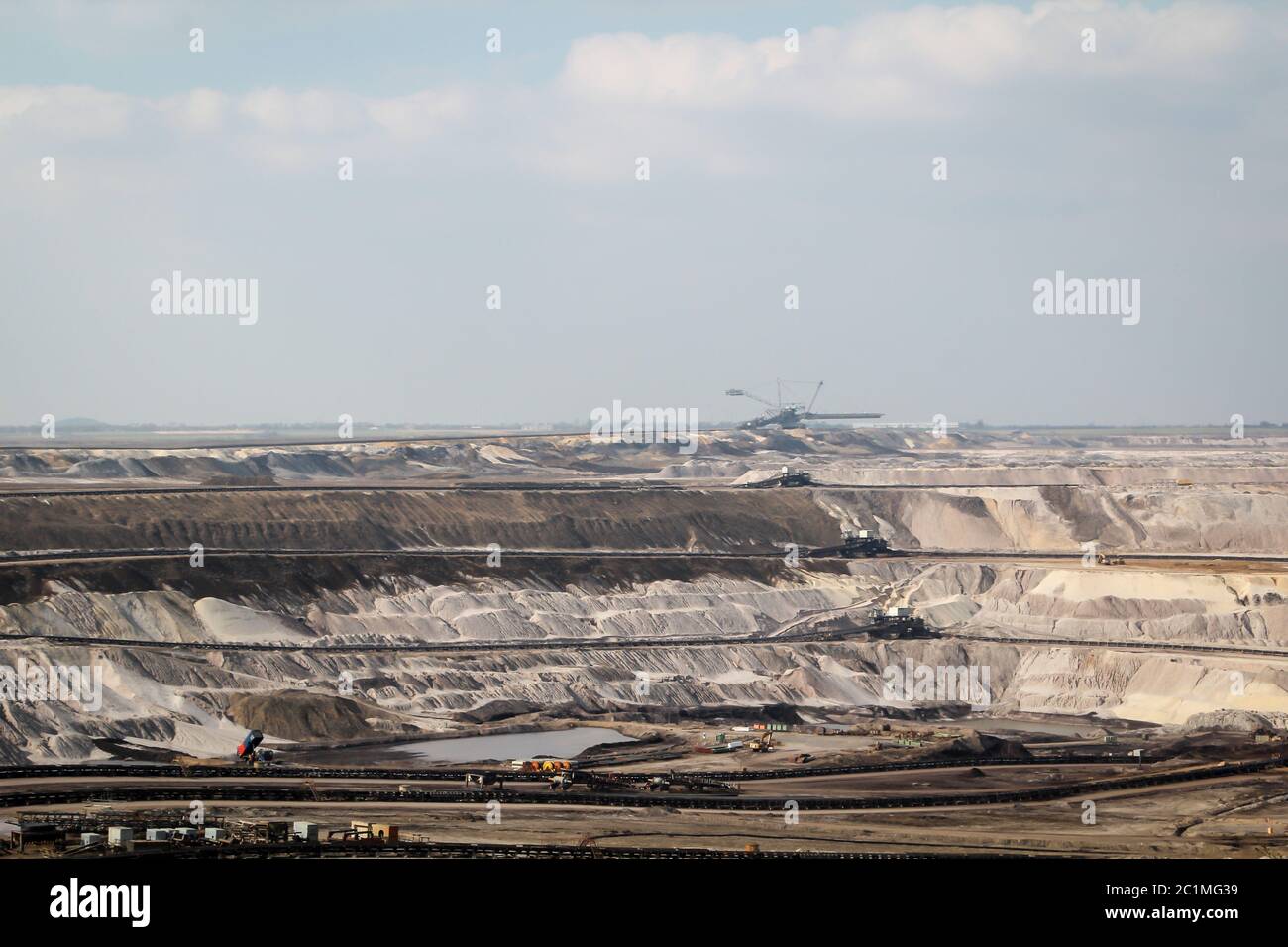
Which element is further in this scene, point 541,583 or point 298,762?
point 541,583

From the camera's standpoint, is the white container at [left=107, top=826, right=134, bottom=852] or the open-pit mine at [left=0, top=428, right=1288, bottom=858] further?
the open-pit mine at [left=0, top=428, right=1288, bottom=858]

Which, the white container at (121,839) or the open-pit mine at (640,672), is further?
the open-pit mine at (640,672)

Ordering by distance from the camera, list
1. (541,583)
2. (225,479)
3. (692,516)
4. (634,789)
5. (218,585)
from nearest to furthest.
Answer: (634,789) → (218,585) → (541,583) → (692,516) → (225,479)

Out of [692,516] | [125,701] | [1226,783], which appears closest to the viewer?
[1226,783]

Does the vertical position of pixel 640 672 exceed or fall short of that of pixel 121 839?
it exceeds it
